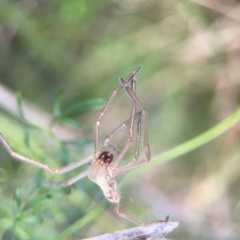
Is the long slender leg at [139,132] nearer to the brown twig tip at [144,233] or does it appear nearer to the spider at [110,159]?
the spider at [110,159]

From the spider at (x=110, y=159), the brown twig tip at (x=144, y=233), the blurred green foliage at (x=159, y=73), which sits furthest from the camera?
the blurred green foliage at (x=159, y=73)

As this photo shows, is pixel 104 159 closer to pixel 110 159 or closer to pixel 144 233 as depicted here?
pixel 110 159

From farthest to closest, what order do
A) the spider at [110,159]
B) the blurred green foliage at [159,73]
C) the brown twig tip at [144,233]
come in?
the blurred green foliage at [159,73], the spider at [110,159], the brown twig tip at [144,233]

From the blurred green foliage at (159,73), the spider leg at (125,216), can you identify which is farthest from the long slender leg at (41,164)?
the blurred green foliage at (159,73)

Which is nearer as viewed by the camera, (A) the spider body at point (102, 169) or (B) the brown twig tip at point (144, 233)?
(B) the brown twig tip at point (144, 233)

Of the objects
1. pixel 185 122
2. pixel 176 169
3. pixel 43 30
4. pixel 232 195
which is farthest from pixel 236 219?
pixel 43 30

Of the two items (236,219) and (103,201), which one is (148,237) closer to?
(103,201)

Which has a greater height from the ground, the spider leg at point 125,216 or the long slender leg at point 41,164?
the long slender leg at point 41,164

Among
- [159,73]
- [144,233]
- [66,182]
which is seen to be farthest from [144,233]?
[159,73]

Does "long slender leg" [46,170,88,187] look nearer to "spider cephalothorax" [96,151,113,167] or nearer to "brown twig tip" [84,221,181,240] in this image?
"spider cephalothorax" [96,151,113,167]
